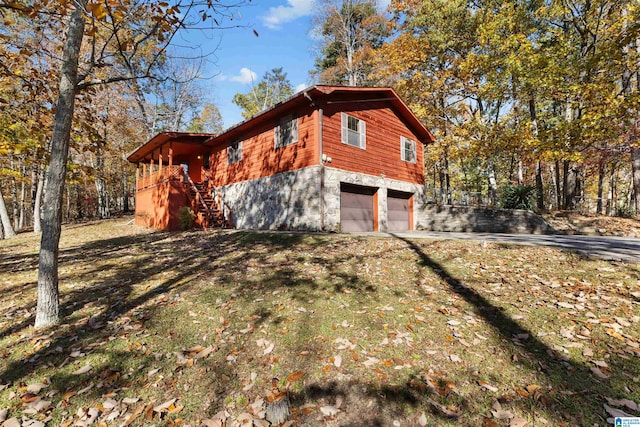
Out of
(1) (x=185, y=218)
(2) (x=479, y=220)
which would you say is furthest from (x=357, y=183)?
(1) (x=185, y=218)

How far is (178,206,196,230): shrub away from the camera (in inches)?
542

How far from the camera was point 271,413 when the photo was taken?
257 centimetres

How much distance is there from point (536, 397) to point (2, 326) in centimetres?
691

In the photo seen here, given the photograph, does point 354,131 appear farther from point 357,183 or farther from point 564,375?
point 564,375

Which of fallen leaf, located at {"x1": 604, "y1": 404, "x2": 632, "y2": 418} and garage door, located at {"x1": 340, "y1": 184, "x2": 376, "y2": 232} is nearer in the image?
fallen leaf, located at {"x1": 604, "y1": 404, "x2": 632, "y2": 418}

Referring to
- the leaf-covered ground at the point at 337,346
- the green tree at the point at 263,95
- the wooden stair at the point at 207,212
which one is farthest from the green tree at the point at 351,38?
the leaf-covered ground at the point at 337,346

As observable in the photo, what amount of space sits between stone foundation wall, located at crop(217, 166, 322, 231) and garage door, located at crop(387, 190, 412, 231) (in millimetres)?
5051

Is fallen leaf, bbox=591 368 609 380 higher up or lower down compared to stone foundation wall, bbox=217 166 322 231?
lower down

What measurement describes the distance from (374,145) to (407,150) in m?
3.23

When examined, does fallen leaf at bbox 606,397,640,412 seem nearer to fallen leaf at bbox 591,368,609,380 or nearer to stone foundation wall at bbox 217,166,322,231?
fallen leaf at bbox 591,368,609,380

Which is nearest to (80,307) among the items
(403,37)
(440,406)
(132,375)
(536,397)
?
(132,375)

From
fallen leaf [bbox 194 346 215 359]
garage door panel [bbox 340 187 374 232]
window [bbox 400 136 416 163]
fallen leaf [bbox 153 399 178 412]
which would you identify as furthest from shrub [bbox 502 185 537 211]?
fallen leaf [bbox 153 399 178 412]

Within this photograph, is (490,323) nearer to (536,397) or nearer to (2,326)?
(536,397)

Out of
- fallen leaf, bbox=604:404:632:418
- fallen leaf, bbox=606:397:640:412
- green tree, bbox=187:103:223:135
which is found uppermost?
green tree, bbox=187:103:223:135
